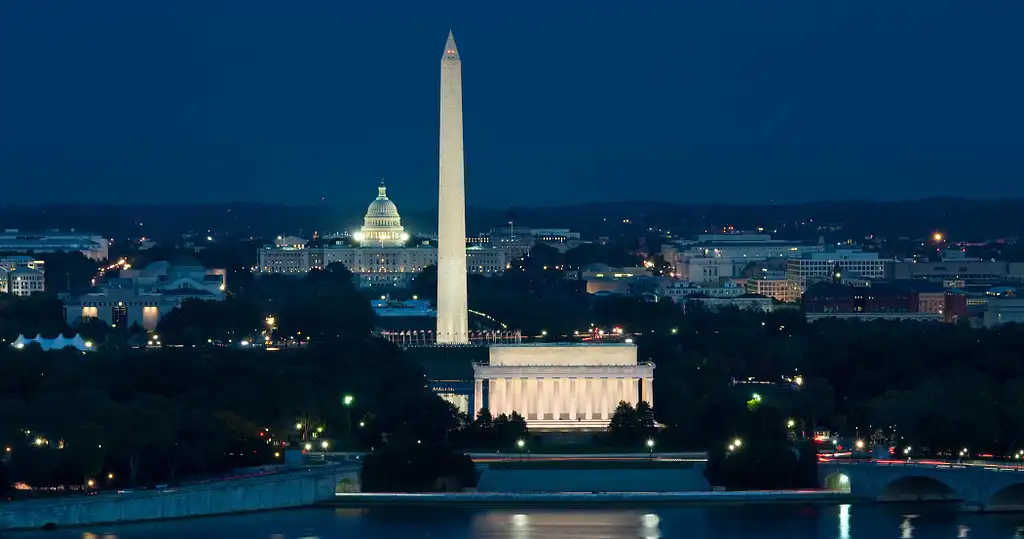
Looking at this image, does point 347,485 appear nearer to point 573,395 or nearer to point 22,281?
point 573,395

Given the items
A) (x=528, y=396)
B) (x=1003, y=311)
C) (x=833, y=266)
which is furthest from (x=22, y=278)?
(x=528, y=396)

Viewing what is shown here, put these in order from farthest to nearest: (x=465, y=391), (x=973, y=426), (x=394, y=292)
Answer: (x=394, y=292) → (x=465, y=391) → (x=973, y=426)

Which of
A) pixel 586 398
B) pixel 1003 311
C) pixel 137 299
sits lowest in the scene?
pixel 586 398

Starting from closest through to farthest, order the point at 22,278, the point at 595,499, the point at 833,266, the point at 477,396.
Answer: the point at 595,499 → the point at 477,396 → the point at 22,278 → the point at 833,266

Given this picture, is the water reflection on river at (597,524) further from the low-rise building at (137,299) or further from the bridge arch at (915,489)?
the low-rise building at (137,299)

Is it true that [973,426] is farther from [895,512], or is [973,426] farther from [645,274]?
[645,274]

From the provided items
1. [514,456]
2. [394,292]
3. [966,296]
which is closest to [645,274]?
[394,292]
